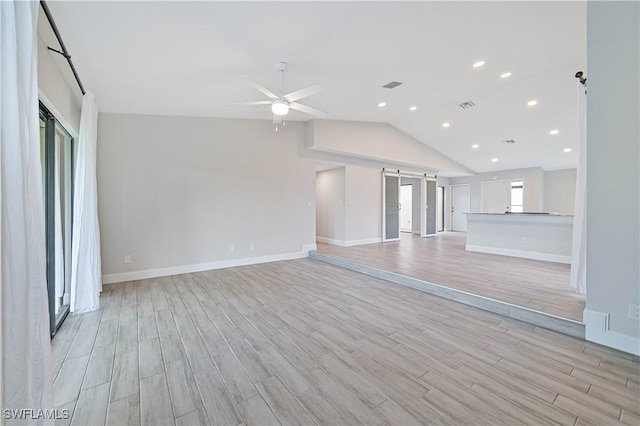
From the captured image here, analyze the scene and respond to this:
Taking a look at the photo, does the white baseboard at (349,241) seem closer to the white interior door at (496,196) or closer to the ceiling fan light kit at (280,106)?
the ceiling fan light kit at (280,106)

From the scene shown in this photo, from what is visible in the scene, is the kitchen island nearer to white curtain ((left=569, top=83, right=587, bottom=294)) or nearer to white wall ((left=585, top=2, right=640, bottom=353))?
white curtain ((left=569, top=83, right=587, bottom=294))

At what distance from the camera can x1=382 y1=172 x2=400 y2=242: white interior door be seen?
7.60 m

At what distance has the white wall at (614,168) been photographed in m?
2.05

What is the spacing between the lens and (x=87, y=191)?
3100 millimetres

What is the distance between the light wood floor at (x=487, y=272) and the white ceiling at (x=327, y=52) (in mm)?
3056

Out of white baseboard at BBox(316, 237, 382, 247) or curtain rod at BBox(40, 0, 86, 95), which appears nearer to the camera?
curtain rod at BBox(40, 0, 86, 95)

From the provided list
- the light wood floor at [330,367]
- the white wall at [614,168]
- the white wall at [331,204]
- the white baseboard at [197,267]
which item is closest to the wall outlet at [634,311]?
the white wall at [614,168]

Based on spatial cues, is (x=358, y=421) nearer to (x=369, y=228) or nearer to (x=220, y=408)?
(x=220, y=408)

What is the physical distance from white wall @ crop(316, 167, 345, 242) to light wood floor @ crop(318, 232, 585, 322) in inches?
36.7

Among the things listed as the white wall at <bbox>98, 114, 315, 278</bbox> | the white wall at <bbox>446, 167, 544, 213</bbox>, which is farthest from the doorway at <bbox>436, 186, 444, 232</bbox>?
the white wall at <bbox>98, 114, 315, 278</bbox>

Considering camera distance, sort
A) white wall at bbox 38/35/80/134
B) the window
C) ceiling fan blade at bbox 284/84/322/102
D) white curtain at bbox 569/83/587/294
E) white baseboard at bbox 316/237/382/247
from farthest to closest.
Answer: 1. the window
2. white baseboard at bbox 316/237/382/247
3. white curtain at bbox 569/83/587/294
4. ceiling fan blade at bbox 284/84/322/102
5. white wall at bbox 38/35/80/134

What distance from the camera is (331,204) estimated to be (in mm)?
7383

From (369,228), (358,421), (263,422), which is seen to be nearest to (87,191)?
(263,422)

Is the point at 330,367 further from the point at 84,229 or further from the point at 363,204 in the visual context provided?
the point at 363,204
